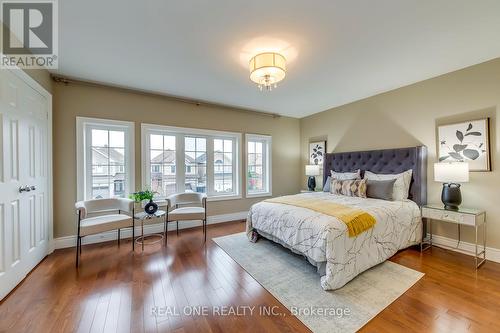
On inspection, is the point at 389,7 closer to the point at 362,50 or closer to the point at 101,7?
the point at 362,50

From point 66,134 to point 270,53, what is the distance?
319 centimetres

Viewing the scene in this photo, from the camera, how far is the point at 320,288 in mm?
2090

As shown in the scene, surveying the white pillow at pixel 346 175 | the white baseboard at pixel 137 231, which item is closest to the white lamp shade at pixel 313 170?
the white pillow at pixel 346 175

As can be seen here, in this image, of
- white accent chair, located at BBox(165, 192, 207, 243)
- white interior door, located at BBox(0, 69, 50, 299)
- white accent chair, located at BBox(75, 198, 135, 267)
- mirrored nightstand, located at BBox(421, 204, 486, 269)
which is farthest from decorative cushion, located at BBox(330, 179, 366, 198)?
white interior door, located at BBox(0, 69, 50, 299)

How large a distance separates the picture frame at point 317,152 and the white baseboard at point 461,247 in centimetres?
A: 244

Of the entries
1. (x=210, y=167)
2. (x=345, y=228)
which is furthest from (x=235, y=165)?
(x=345, y=228)

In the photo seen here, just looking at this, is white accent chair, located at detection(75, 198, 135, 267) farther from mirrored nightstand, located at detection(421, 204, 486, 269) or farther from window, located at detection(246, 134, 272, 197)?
mirrored nightstand, located at detection(421, 204, 486, 269)

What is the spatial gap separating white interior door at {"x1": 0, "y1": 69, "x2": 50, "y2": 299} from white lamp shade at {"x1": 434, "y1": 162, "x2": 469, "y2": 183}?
4823 mm

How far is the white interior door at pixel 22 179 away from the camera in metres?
1.96

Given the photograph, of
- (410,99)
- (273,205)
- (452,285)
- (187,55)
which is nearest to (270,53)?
(187,55)

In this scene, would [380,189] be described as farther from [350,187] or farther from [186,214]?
[186,214]

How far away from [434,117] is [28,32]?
5.18 m

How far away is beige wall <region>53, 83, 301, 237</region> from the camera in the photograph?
3.10 m

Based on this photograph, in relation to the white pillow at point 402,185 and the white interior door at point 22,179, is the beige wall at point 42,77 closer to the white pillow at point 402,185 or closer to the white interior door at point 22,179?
the white interior door at point 22,179
